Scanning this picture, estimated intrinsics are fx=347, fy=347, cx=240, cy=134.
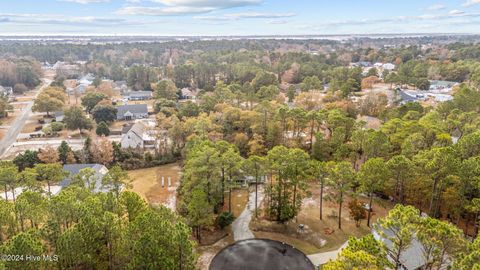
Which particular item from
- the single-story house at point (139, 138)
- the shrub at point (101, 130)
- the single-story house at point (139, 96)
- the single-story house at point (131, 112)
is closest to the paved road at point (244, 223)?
the single-story house at point (139, 138)

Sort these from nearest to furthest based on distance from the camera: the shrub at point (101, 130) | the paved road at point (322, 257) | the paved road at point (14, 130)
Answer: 1. the paved road at point (322, 257)
2. the paved road at point (14, 130)
3. the shrub at point (101, 130)

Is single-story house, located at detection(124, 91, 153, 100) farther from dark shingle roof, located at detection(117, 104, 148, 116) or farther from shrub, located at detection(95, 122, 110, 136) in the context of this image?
shrub, located at detection(95, 122, 110, 136)

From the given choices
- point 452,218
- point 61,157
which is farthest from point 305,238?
point 61,157

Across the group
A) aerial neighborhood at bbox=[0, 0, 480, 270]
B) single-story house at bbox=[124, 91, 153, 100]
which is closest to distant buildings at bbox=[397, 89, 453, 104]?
aerial neighborhood at bbox=[0, 0, 480, 270]

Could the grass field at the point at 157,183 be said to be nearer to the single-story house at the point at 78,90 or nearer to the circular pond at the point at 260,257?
the circular pond at the point at 260,257

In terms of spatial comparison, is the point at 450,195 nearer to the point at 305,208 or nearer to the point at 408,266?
the point at 408,266
